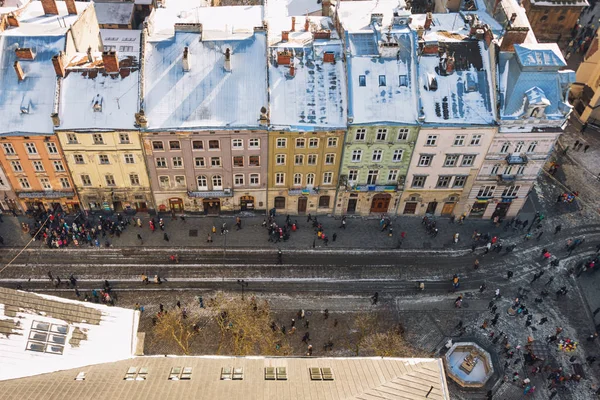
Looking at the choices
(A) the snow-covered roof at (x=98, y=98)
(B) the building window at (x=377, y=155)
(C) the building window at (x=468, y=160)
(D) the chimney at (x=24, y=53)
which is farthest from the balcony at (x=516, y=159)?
(D) the chimney at (x=24, y=53)

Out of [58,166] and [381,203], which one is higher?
[58,166]

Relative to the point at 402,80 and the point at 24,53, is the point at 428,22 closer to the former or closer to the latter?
the point at 402,80

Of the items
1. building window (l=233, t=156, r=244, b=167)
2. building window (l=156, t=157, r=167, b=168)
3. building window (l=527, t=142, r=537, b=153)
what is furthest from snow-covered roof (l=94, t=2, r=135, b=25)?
building window (l=527, t=142, r=537, b=153)

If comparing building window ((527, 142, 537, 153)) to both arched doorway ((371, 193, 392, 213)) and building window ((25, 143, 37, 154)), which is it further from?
building window ((25, 143, 37, 154))

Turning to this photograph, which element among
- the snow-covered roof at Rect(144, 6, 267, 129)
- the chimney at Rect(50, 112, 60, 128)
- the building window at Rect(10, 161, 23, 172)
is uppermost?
the snow-covered roof at Rect(144, 6, 267, 129)

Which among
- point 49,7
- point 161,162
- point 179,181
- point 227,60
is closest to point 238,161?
point 179,181
